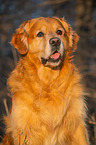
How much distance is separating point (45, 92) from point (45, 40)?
2.72 feet

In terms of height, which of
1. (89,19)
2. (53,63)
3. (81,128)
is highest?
(89,19)

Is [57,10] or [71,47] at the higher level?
[57,10]

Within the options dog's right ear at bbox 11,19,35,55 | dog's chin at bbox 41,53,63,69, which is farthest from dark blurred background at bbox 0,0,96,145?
dog's chin at bbox 41,53,63,69

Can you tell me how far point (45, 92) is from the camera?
2.72m

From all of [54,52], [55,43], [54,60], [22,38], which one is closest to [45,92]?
[54,60]

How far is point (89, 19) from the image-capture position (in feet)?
20.3

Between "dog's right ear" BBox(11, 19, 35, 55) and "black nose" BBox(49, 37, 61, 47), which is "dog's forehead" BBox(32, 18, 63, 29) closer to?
"dog's right ear" BBox(11, 19, 35, 55)

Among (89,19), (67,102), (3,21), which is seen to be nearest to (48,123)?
(67,102)

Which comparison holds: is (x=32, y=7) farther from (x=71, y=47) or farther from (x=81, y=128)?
(x=81, y=128)

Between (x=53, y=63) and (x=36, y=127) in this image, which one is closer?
(x=36, y=127)

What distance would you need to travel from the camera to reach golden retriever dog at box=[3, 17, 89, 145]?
254 cm

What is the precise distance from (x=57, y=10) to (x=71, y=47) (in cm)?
423

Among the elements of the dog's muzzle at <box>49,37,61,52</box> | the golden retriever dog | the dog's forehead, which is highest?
the dog's forehead

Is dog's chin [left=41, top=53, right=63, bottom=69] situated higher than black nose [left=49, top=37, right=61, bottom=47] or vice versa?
black nose [left=49, top=37, right=61, bottom=47]
